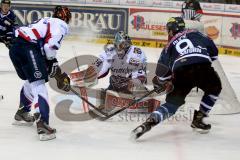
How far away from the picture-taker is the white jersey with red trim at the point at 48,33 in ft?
14.2

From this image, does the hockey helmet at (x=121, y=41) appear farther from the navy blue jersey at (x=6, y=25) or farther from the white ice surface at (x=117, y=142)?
the navy blue jersey at (x=6, y=25)

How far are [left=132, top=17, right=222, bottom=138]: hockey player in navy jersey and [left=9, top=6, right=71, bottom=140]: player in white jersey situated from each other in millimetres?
763

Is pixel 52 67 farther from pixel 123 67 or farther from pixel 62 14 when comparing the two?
pixel 123 67

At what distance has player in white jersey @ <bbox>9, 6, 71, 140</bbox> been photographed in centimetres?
436

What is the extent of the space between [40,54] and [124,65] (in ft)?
3.83

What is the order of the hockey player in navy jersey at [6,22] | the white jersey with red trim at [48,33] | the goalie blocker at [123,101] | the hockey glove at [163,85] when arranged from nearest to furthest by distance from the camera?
the white jersey with red trim at [48,33] < the hockey glove at [163,85] < the goalie blocker at [123,101] < the hockey player in navy jersey at [6,22]

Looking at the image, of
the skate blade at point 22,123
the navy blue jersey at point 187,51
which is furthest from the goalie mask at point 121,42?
the skate blade at point 22,123

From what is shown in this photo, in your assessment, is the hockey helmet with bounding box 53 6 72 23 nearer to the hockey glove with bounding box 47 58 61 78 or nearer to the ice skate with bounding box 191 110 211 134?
the hockey glove with bounding box 47 58 61 78

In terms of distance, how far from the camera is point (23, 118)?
4875 mm

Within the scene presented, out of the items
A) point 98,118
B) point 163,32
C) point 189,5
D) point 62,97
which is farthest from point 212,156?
point 163,32

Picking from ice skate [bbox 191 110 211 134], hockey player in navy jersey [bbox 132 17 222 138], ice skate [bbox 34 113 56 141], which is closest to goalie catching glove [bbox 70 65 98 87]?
hockey player in navy jersey [bbox 132 17 222 138]

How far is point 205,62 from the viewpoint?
175 inches

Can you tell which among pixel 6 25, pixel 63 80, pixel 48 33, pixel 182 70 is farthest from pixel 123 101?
pixel 6 25

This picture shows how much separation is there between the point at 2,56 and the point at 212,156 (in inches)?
222
